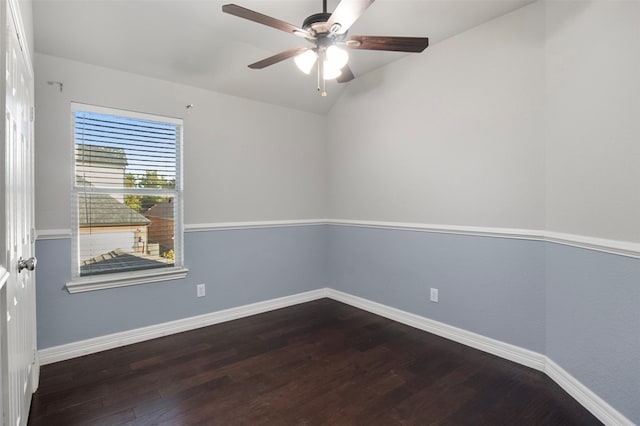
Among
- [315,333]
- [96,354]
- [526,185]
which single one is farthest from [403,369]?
[96,354]

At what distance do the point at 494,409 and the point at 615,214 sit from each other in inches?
50.4

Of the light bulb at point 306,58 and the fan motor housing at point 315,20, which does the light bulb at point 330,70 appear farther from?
the fan motor housing at point 315,20

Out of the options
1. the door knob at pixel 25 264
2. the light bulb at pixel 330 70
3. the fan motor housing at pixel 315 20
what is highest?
the fan motor housing at pixel 315 20

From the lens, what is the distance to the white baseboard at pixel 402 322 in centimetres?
187

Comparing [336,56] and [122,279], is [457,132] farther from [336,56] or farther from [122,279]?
[122,279]

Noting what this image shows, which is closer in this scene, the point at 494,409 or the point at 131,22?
the point at 494,409

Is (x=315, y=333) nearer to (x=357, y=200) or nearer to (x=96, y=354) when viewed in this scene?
(x=357, y=200)

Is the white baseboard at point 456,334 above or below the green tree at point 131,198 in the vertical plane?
below

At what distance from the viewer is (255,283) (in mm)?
3518

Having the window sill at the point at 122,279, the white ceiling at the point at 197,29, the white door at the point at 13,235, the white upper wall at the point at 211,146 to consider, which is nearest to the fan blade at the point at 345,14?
the white ceiling at the point at 197,29

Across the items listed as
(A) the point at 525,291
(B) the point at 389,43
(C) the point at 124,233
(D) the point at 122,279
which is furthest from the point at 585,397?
(C) the point at 124,233

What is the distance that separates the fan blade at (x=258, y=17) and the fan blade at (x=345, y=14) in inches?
7.5

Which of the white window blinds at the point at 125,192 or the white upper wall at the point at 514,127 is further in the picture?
the white window blinds at the point at 125,192

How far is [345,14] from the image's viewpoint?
1625 millimetres
